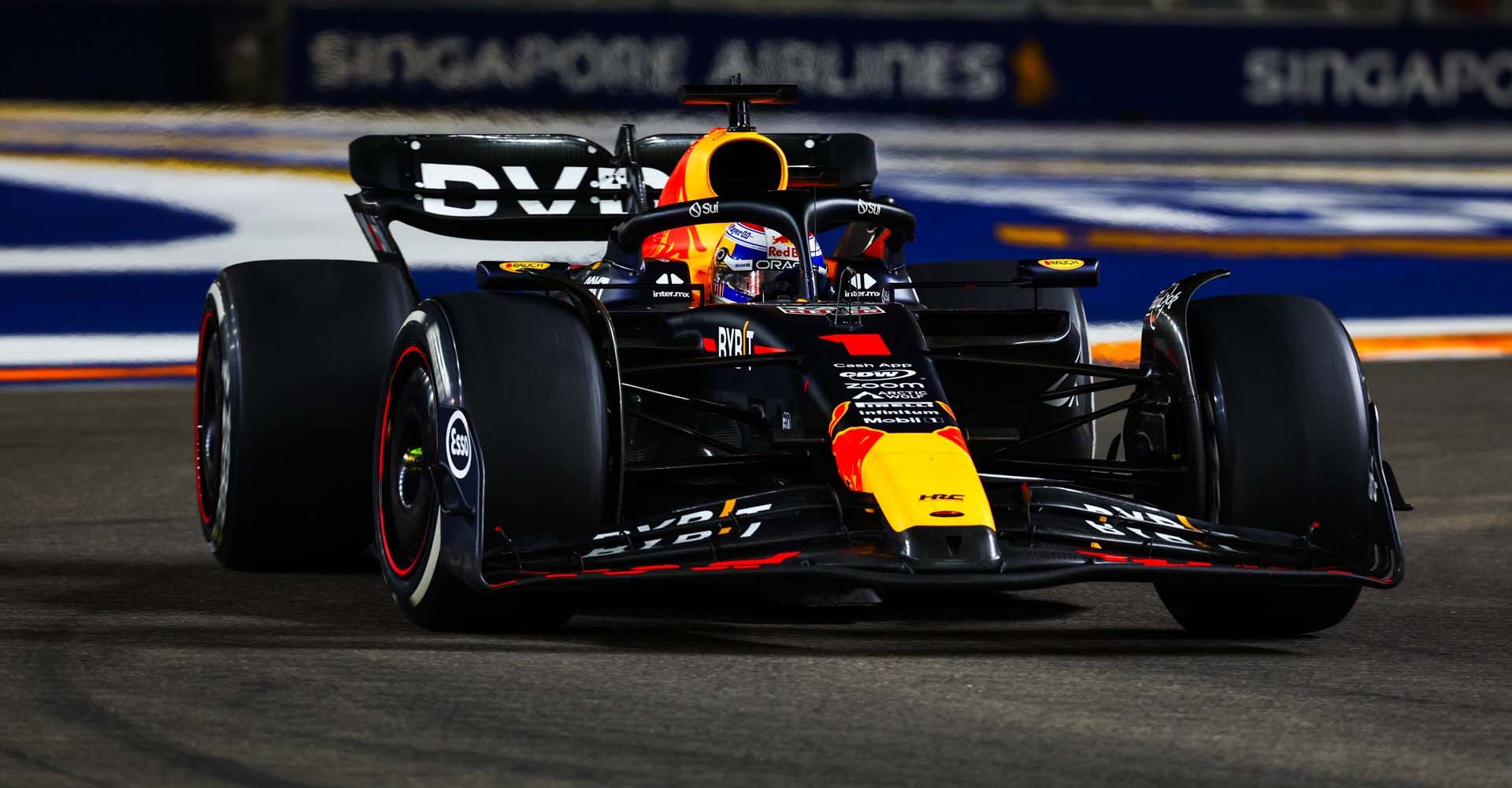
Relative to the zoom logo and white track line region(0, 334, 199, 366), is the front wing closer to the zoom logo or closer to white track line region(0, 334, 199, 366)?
the zoom logo

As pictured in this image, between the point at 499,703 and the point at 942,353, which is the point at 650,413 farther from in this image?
the point at 499,703

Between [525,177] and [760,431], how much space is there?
300cm

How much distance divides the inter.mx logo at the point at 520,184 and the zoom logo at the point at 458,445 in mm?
3092

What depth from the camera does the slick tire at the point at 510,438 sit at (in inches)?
240

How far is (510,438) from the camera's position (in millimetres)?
6109

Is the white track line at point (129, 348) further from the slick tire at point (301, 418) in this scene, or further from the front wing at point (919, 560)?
the front wing at point (919, 560)

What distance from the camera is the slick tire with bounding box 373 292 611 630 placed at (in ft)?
20.0

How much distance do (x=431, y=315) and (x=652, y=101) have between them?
17235 millimetres

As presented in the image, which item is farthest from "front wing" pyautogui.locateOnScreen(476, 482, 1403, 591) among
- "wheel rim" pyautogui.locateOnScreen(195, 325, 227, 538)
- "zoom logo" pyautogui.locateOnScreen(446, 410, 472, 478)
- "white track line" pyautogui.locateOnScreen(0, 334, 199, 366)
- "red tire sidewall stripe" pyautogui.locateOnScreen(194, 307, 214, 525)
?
"white track line" pyautogui.locateOnScreen(0, 334, 199, 366)

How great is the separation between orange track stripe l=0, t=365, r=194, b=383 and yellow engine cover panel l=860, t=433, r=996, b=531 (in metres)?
8.87

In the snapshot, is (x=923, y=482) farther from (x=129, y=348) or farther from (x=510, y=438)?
(x=129, y=348)

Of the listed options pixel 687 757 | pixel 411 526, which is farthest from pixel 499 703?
pixel 411 526

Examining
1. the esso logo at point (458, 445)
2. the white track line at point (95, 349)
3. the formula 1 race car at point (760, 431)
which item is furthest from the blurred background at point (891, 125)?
the esso logo at point (458, 445)

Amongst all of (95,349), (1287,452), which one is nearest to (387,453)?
(1287,452)
